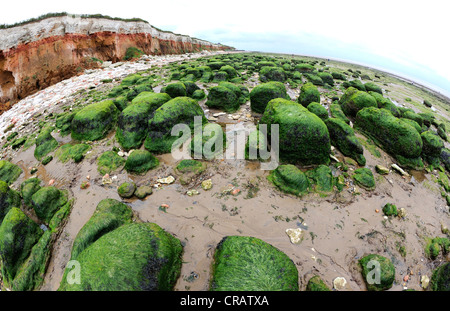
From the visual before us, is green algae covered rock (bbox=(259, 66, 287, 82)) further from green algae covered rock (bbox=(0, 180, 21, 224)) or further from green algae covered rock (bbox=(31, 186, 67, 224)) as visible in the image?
green algae covered rock (bbox=(0, 180, 21, 224))

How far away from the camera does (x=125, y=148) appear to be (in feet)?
24.3

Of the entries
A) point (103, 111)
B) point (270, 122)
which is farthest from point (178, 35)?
point (270, 122)

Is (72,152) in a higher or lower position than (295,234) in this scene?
lower

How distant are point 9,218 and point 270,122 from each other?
8.06m

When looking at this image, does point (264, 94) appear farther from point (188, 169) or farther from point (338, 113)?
point (188, 169)

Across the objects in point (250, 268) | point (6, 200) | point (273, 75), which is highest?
point (273, 75)

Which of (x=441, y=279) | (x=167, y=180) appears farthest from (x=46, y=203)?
(x=441, y=279)

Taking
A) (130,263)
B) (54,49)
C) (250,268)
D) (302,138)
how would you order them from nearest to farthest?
(130,263)
(250,268)
(302,138)
(54,49)

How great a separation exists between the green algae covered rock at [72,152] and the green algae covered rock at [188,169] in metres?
3.94

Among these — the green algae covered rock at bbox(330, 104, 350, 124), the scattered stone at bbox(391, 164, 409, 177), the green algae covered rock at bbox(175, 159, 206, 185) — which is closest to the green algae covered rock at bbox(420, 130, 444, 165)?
the scattered stone at bbox(391, 164, 409, 177)

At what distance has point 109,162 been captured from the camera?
6609 mm

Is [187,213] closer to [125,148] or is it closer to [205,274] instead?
[205,274]

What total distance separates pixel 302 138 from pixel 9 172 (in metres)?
11.0

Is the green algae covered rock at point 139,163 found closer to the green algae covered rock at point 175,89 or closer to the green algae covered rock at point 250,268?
the green algae covered rock at point 250,268
